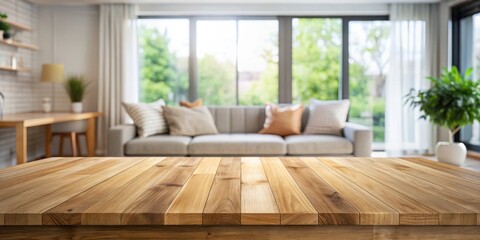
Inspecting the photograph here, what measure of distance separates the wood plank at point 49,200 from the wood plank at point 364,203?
630 mm

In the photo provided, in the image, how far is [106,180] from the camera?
3.77ft

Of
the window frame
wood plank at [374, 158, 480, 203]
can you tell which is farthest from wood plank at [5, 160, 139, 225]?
the window frame

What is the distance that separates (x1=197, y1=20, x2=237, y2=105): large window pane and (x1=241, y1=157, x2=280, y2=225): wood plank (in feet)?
15.7

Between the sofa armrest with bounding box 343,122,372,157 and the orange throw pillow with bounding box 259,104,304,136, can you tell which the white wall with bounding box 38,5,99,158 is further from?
the sofa armrest with bounding box 343,122,372,157

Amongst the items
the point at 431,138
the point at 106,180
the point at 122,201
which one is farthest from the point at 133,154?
the point at 431,138

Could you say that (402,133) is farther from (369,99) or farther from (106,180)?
(106,180)

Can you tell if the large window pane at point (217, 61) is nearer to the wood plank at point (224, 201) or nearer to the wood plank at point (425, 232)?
the wood plank at point (224, 201)

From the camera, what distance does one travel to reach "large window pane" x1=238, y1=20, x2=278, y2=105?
601 cm

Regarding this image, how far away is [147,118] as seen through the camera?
14.2ft

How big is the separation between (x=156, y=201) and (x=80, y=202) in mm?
162

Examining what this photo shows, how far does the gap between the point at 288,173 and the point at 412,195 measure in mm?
414

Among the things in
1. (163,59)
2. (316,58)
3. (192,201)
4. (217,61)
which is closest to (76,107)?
(163,59)

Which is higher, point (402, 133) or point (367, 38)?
point (367, 38)

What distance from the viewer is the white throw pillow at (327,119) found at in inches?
174
